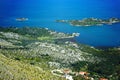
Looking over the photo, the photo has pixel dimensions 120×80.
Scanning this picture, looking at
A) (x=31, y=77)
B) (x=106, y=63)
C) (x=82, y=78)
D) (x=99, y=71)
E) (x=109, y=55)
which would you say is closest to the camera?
(x=31, y=77)

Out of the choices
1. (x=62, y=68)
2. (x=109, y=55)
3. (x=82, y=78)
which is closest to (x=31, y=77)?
(x=82, y=78)

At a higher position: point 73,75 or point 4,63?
point 4,63

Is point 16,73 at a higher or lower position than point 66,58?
higher

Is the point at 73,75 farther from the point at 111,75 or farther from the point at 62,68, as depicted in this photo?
the point at 111,75

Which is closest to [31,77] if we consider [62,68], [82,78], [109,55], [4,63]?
[4,63]

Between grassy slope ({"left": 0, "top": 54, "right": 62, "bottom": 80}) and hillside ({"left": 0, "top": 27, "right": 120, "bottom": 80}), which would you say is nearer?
grassy slope ({"left": 0, "top": 54, "right": 62, "bottom": 80})

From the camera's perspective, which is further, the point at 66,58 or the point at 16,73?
the point at 66,58

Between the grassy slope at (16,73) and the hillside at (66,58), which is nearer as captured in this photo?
the grassy slope at (16,73)

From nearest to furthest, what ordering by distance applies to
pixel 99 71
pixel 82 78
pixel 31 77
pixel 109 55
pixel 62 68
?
pixel 31 77 → pixel 82 78 → pixel 62 68 → pixel 99 71 → pixel 109 55

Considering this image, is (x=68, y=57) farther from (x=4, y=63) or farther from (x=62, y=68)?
(x=4, y=63)

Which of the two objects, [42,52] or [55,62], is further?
[42,52]
